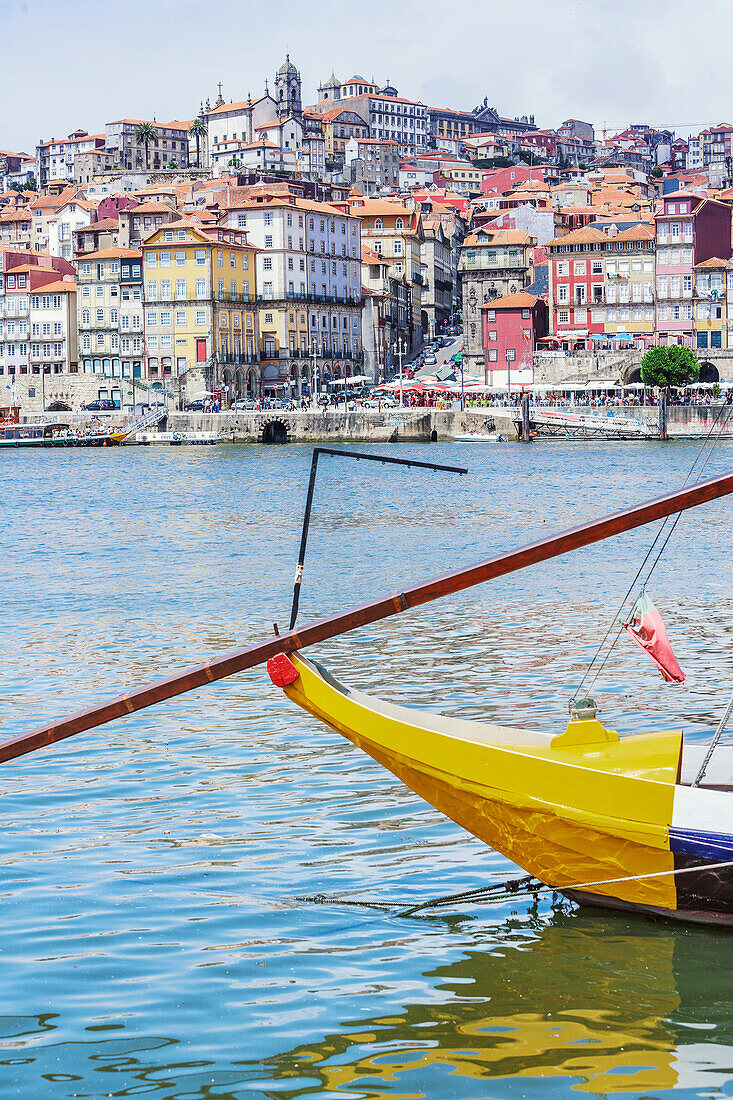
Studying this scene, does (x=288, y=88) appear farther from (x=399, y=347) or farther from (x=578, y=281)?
(x=578, y=281)

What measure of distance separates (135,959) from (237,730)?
17.2ft

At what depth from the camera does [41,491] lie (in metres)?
52.5

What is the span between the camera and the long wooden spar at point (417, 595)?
7082mm

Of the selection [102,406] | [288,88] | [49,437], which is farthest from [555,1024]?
[288,88]

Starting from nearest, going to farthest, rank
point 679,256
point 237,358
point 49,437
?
point 679,256 < point 49,437 < point 237,358

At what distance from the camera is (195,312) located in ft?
304

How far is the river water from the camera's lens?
21.0 ft

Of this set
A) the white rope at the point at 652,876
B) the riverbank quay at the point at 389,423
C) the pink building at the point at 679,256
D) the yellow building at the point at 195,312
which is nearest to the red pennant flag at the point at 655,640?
the white rope at the point at 652,876

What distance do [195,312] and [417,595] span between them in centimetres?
8749

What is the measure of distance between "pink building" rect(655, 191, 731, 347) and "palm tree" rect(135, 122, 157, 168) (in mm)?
74339

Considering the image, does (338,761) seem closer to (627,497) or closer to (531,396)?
(627,497)

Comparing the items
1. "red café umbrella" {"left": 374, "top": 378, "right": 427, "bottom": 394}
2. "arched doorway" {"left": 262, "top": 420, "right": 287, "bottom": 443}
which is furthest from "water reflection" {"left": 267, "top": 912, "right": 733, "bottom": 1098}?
"red café umbrella" {"left": 374, "top": 378, "right": 427, "bottom": 394}

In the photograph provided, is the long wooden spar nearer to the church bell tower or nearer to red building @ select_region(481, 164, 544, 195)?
red building @ select_region(481, 164, 544, 195)

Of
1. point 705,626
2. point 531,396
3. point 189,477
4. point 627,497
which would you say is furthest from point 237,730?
point 531,396
